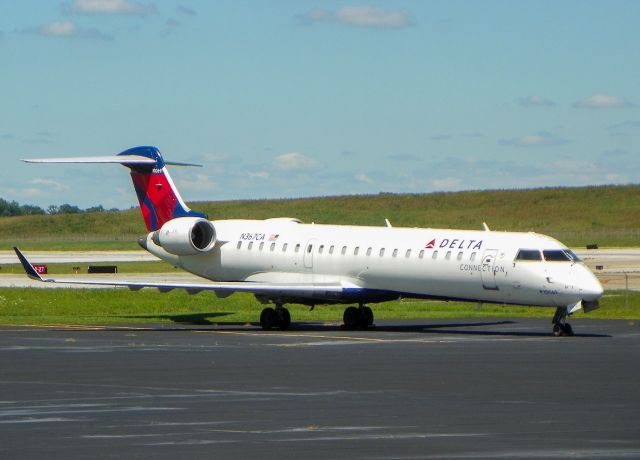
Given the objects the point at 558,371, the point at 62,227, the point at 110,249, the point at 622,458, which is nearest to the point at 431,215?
the point at 62,227

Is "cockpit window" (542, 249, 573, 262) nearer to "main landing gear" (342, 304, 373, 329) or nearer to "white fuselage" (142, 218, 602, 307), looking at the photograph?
"white fuselage" (142, 218, 602, 307)

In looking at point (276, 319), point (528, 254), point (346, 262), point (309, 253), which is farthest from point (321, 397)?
point (309, 253)

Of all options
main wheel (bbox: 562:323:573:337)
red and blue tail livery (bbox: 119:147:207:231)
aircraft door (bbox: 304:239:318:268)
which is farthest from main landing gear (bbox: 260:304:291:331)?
main wheel (bbox: 562:323:573:337)

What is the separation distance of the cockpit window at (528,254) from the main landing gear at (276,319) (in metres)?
7.32

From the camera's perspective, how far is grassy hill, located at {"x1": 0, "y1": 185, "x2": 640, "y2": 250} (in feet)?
505

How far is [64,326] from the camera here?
39.4 meters

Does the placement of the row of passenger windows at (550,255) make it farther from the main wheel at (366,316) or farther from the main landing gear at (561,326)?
the main wheel at (366,316)

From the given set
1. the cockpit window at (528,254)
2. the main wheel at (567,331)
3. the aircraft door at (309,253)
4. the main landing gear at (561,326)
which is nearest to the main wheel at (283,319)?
the aircraft door at (309,253)

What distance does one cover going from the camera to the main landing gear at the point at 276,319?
38.3 m

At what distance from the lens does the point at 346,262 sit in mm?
37750

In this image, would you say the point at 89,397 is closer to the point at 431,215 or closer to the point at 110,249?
the point at 110,249

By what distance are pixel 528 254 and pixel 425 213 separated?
433 ft

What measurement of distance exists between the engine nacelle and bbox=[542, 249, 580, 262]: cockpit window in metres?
11.3

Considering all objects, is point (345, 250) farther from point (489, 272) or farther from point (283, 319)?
point (489, 272)
